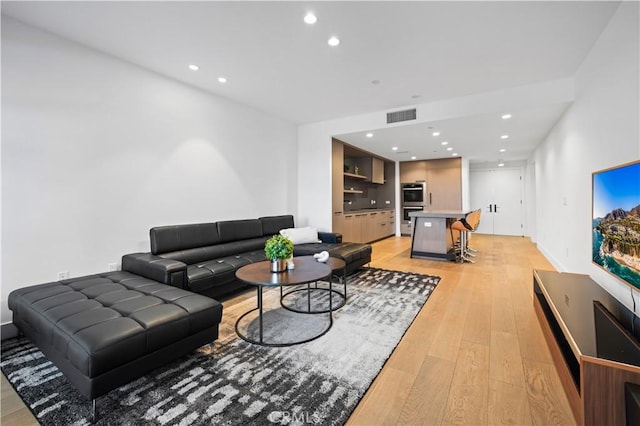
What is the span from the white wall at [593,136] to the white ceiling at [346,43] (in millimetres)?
250

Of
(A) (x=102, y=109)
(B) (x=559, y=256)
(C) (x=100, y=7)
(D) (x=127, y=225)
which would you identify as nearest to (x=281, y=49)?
(C) (x=100, y=7)

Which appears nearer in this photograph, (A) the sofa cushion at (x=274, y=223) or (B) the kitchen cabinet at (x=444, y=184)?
(A) the sofa cushion at (x=274, y=223)

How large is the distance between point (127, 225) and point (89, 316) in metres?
1.71

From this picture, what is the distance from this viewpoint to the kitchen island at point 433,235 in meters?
5.36

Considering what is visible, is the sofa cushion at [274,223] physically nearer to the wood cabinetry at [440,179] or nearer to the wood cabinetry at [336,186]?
the wood cabinetry at [336,186]

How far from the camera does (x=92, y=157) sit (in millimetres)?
2896

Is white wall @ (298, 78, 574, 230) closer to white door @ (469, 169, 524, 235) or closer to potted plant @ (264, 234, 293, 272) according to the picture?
potted plant @ (264, 234, 293, 272)

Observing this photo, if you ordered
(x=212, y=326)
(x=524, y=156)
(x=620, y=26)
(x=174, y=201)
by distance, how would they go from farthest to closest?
(x=524, y=156) < (x=174, y=201) < (x=620, y=26) < (x=212, y=326)

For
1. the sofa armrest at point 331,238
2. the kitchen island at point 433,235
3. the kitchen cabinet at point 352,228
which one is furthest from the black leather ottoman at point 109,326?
the kitchen island at point 433,235

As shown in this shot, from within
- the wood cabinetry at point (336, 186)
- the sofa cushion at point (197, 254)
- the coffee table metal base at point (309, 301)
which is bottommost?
the coffee table metal base at point (309, 301)

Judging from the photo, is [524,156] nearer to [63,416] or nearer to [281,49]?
[281,49]

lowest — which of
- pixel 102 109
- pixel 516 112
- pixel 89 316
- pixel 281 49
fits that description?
pixel 89 316

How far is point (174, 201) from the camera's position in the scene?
3660mm

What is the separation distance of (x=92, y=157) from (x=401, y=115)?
14.4 ft
